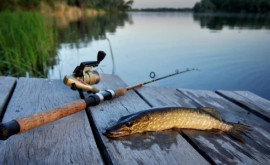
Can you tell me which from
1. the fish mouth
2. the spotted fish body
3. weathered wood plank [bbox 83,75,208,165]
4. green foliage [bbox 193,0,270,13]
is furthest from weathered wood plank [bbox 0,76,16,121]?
green foliage [bbox 193,0,270,13]

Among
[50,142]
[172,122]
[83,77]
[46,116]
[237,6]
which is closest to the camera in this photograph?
[50,142]

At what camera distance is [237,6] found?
209 ft

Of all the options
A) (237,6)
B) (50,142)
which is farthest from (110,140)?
(237,6)

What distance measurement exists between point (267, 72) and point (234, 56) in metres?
2.10

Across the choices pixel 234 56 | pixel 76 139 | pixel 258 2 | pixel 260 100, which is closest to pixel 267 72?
pixel 234 56

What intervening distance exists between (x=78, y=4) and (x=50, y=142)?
2393 inches

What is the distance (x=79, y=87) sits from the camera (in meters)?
2.29

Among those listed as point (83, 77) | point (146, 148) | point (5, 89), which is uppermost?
point (83, 77)

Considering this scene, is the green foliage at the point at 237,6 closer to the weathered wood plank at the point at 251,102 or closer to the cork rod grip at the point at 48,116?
the weathered wood plank at the point at 251,102

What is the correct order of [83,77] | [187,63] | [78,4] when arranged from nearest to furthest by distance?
[83,77] → [187,63] → [78,4]

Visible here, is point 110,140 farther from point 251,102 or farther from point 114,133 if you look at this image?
point 251,102

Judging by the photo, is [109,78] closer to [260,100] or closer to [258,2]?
[260,100]

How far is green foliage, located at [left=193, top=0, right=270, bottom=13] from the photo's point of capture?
55.2m

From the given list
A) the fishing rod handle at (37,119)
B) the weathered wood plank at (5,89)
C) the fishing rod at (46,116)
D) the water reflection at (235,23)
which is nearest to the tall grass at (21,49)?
the weathered wood plank at (5,89)
